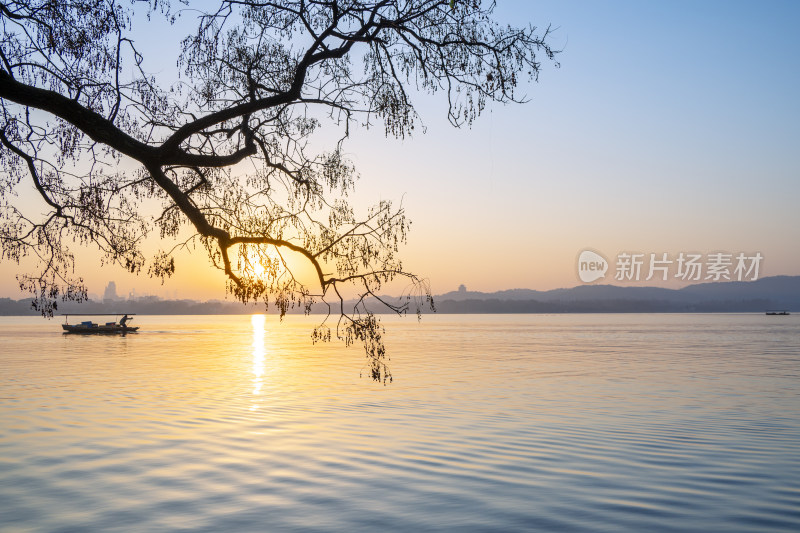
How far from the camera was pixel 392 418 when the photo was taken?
19.3m

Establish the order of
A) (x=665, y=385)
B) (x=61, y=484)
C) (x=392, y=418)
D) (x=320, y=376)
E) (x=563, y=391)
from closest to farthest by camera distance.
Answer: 1. (x=61, y=484)
2. (x=392, y=418)
3. (x=563, y=391)
4. (x=665, y=385)
5. (x=320, y=376)

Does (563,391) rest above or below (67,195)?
below

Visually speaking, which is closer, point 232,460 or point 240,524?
point 240,524

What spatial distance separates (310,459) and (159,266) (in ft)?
17.5

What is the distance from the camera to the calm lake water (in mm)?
9414

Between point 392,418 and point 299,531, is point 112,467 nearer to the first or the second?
point 299,531

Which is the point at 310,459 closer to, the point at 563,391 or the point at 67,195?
the point at 67,195

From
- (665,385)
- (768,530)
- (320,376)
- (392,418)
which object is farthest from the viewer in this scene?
(320,376)

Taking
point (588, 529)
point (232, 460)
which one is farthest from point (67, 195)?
point (588, 529)

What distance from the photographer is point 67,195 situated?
31.4 feet

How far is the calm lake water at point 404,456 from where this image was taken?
941 cm

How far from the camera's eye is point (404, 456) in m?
13.6

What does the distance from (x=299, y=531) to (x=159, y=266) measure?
3.65 meters

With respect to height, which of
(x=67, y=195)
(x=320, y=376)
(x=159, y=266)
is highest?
(x=67, y=195)
